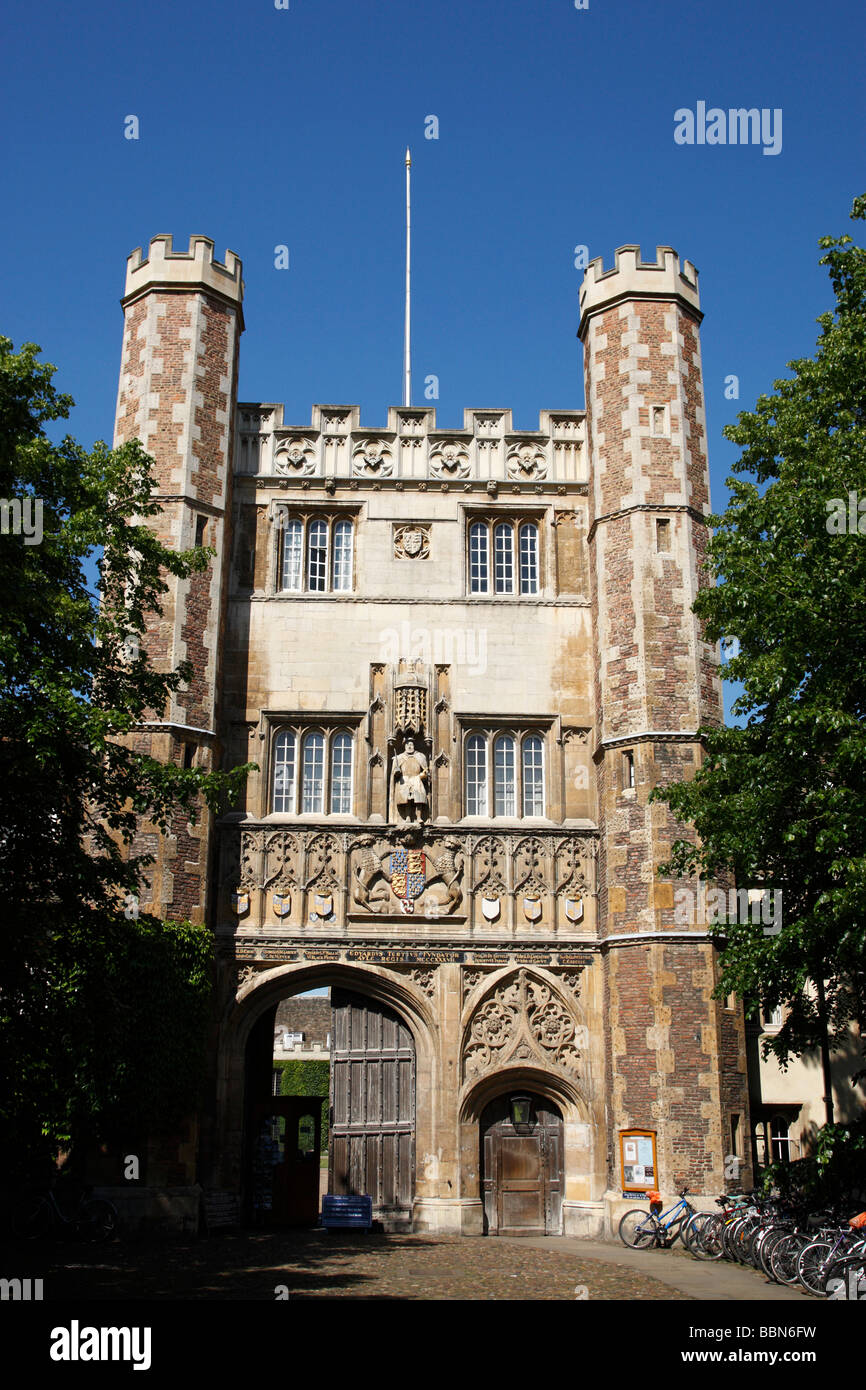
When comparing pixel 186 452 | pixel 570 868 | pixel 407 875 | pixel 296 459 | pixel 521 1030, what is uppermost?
pixel 296 459

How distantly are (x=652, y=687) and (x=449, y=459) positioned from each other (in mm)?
6007

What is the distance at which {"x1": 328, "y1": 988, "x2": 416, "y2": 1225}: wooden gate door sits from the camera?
20969mm

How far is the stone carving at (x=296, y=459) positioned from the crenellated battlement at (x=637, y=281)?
5.60m

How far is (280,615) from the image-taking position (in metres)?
22.9

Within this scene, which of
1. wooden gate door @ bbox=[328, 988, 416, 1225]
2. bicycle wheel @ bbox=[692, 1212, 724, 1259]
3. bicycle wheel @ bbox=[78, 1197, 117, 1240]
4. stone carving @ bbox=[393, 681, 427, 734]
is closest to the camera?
bicycle wheel @ bbox=[692, 1212, 724, 1259]

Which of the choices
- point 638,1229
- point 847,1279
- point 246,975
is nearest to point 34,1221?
point 246,975

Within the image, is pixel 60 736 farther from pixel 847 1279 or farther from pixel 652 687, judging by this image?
pixel 652 687

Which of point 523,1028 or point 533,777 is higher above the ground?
point 533,777

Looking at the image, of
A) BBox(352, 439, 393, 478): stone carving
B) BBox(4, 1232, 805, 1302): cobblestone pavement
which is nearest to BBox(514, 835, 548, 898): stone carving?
BBox(4, 1232, 805, 1302): cobblestone pavement

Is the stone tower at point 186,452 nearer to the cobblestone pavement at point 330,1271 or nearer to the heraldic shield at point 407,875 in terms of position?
the heraldic shield at point 407,875

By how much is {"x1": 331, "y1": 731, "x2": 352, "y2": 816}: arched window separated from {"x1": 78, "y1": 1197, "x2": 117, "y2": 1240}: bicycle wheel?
6.95 m

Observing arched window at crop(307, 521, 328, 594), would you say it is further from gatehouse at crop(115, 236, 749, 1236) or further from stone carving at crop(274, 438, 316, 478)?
stone carving at crop(274, 438, 316, 478)

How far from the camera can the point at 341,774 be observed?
73.2 feet
